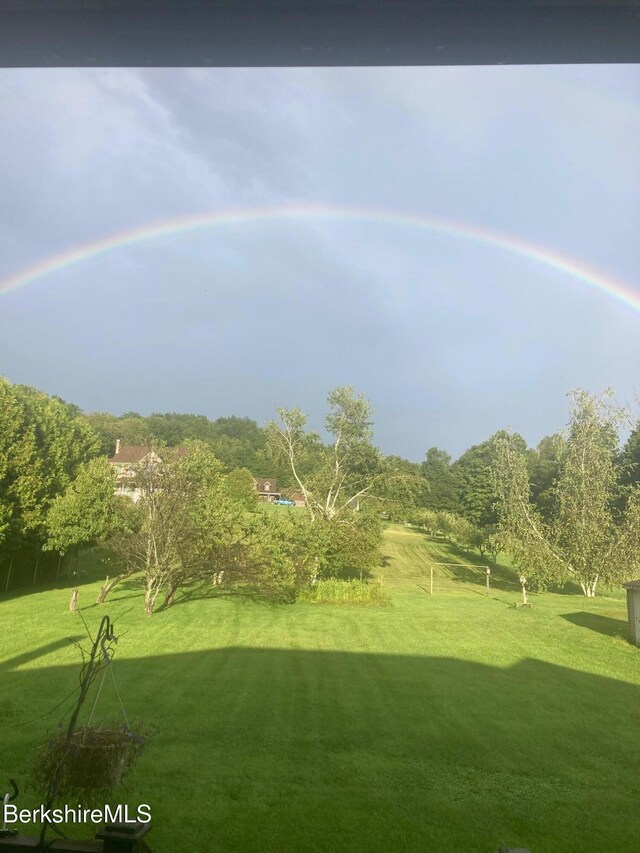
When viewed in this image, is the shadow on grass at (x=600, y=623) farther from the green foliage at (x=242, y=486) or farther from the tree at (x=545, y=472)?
the green foliage at (x=242, y=486)

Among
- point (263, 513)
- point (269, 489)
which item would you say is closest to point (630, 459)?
point (269, 489)

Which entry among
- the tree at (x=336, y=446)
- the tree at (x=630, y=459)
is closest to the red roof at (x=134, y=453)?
the tree at (x=336, y=446)

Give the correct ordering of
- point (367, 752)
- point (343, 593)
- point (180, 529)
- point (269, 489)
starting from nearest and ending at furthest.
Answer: point (367, 752), point (180, 529), point (343, 593), point (269, 489)

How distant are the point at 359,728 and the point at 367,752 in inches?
21.6

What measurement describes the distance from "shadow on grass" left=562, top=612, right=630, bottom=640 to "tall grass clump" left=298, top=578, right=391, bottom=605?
4.10 metres

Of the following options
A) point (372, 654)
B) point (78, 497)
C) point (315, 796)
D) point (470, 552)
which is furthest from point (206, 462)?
point (470, 552)

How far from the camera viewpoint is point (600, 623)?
404 inches

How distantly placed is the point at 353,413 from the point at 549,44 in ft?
51.1

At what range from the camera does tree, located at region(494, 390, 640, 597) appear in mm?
15656

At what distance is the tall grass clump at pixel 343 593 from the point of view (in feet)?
42.0

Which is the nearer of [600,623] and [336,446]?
[600,623]

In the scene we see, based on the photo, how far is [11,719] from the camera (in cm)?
412

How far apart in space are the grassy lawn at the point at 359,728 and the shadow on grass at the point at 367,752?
0.05ft

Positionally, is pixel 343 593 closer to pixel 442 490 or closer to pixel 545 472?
pixel 545 472
